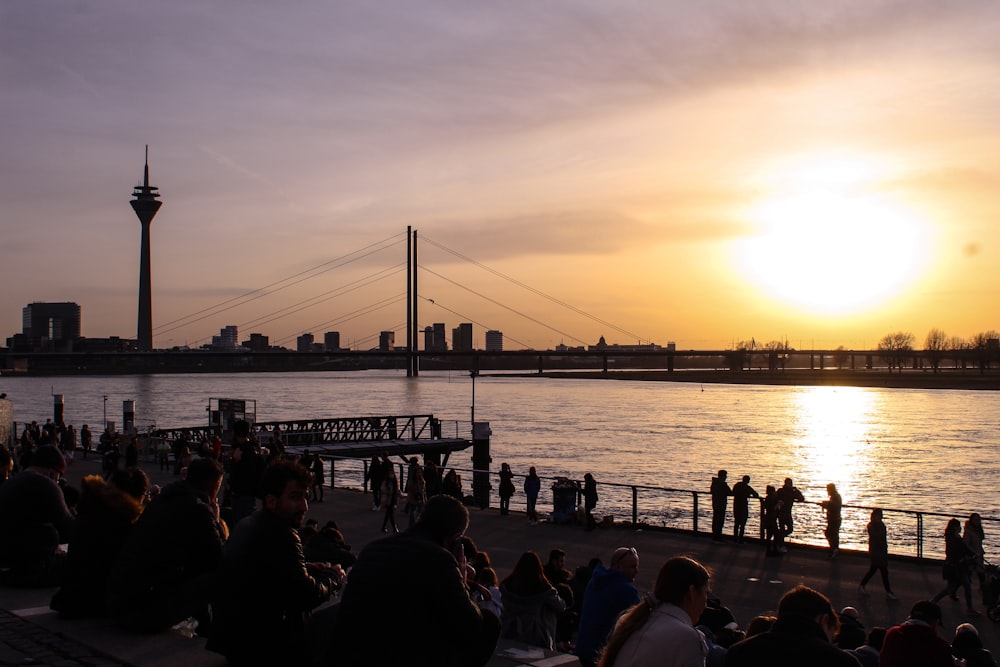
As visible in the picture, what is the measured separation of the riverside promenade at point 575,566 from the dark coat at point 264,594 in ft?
2.02

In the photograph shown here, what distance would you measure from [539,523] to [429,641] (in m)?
15.4

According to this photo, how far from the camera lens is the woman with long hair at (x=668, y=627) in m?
3.45

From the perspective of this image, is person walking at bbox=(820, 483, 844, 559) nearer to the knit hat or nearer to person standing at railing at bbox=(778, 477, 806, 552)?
person standing at railing at bbox=(778, 477, 806, 552)

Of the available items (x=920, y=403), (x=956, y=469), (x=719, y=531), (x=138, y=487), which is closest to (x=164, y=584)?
(x=138, y=487)

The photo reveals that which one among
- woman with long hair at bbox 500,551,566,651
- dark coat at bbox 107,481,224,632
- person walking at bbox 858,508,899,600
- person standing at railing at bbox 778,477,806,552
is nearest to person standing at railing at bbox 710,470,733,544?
person standing at railing at bbox 778,477,806,552

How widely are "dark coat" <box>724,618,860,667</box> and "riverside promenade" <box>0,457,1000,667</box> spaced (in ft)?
7.23

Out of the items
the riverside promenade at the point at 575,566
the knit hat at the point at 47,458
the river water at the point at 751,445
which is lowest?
the river water at the point at 751,445

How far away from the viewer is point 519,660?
5.55m

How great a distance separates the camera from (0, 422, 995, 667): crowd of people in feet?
11.2

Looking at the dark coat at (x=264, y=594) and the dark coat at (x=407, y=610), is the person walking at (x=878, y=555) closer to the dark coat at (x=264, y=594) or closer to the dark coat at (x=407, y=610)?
the dark coat at (x=264, y=594)

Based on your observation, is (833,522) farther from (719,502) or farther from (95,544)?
(95,544)

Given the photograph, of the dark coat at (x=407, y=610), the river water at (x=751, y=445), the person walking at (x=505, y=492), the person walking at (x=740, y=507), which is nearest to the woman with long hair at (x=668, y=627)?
the dark coat at (x=407, y=610)

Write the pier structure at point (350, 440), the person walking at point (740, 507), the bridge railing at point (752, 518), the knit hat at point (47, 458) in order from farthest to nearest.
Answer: the pier structure at point (350, 440)
the bridge railing at point (752, 518)
the person walking at point (740, 507)
the knit hat at point (47, 458)

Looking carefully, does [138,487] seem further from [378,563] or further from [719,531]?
[719,531]
